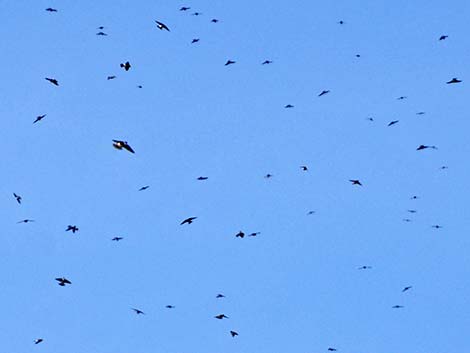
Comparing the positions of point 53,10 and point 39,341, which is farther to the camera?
point 39,341

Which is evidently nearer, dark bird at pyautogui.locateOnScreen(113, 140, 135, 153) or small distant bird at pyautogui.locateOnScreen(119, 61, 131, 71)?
dark bird at pyautogui.locateOnScreen(113, 140, 135, 153)

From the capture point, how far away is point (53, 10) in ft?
176

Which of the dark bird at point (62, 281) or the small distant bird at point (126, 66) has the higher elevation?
the small distant bird at point (126, 66)

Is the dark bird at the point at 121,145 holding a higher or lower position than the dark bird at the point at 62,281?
higher

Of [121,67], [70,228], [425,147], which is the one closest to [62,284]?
[70,228]

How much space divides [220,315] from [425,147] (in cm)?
1549

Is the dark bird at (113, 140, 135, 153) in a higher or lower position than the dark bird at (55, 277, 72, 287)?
higher

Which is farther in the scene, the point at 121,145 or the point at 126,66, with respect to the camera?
the point at 126,66

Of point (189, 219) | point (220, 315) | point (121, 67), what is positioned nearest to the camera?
point (121, 67)

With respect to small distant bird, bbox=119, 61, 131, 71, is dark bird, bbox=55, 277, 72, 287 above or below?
below

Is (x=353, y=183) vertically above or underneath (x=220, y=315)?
above

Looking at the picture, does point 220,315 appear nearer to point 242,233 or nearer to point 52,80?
point 242,233

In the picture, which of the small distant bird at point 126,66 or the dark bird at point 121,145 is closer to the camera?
the dark bird at point 121,145

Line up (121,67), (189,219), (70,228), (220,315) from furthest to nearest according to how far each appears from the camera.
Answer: (220,315)
(70,228)
(189,219)
(121,67)
